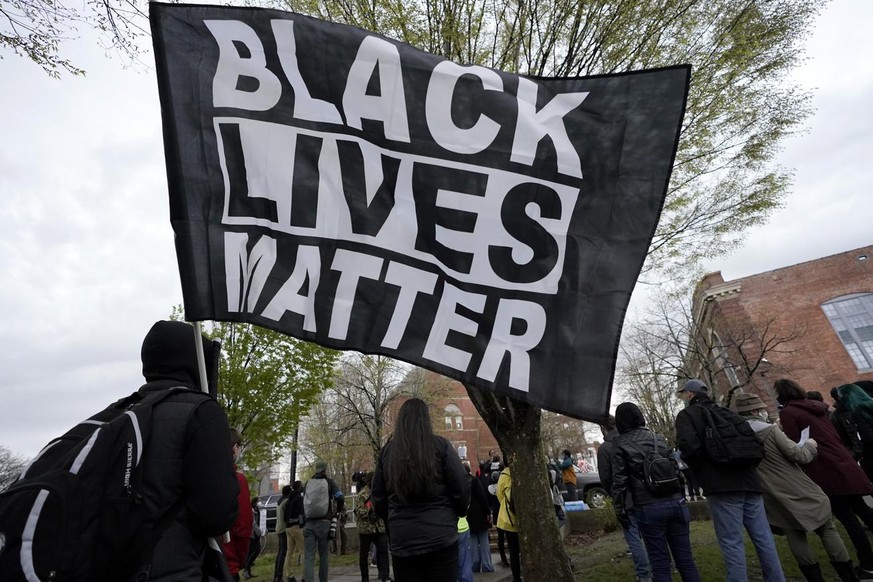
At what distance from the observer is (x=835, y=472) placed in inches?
177

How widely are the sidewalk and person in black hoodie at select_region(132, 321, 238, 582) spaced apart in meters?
6.74

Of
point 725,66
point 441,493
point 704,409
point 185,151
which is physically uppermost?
point 725,66

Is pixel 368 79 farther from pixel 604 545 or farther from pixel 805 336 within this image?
pixel 805 336

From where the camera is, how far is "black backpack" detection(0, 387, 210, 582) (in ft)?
4.14

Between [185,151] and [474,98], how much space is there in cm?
170

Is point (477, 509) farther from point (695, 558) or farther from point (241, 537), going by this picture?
point (241, 537)

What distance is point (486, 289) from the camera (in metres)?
2.43

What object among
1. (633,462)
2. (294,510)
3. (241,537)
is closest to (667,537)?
(633,462)

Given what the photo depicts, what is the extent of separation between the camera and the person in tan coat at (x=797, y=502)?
3.98 meters

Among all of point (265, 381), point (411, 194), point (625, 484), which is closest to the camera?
point (411, 194)

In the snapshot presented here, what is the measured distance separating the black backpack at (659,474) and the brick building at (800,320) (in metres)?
22.3

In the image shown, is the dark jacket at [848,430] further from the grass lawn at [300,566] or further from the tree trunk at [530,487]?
the grass lawn at [300,566]

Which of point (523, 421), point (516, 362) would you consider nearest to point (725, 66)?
point (523, 421)

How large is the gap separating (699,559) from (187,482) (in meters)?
6.85
